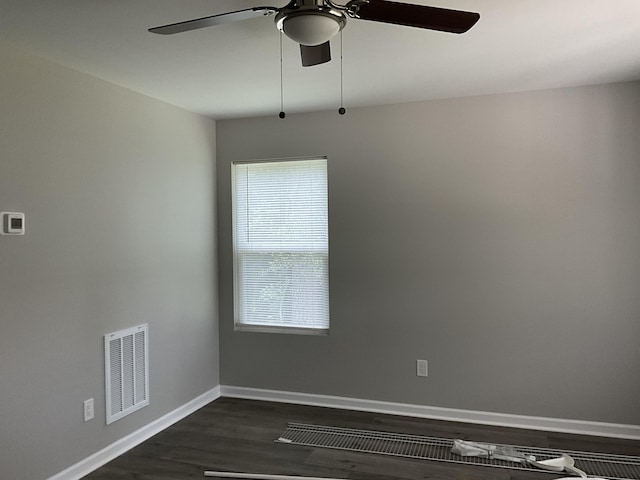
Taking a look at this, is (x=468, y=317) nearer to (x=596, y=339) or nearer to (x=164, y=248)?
(x=596, y=339)

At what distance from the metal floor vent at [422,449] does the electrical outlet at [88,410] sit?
1.20 metres

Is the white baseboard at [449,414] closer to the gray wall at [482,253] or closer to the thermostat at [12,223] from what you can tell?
the gray wall at [482,253]

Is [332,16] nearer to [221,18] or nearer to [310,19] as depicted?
[310,19]

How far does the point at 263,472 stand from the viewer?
9.53 ft

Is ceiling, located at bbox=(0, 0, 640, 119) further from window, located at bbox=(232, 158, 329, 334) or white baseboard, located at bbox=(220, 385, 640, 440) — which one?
white baseboard, located at bbox=(220, 385, 640, 440)

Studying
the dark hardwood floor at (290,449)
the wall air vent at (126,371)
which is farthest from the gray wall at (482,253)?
the wall air vent at (126,371)

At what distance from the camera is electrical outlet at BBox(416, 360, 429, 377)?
373 centimetres

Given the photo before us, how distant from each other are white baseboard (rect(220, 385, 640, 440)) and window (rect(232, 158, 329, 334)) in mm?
544

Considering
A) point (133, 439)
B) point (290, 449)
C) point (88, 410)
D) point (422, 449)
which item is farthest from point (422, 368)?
point (88, 410)

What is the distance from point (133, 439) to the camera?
3303 millimetres

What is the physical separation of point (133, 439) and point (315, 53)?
2729mm

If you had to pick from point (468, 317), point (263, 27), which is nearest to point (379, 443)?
point (468, 317)

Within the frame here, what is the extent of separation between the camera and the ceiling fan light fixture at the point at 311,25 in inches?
64.6

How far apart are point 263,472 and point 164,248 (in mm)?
1701
